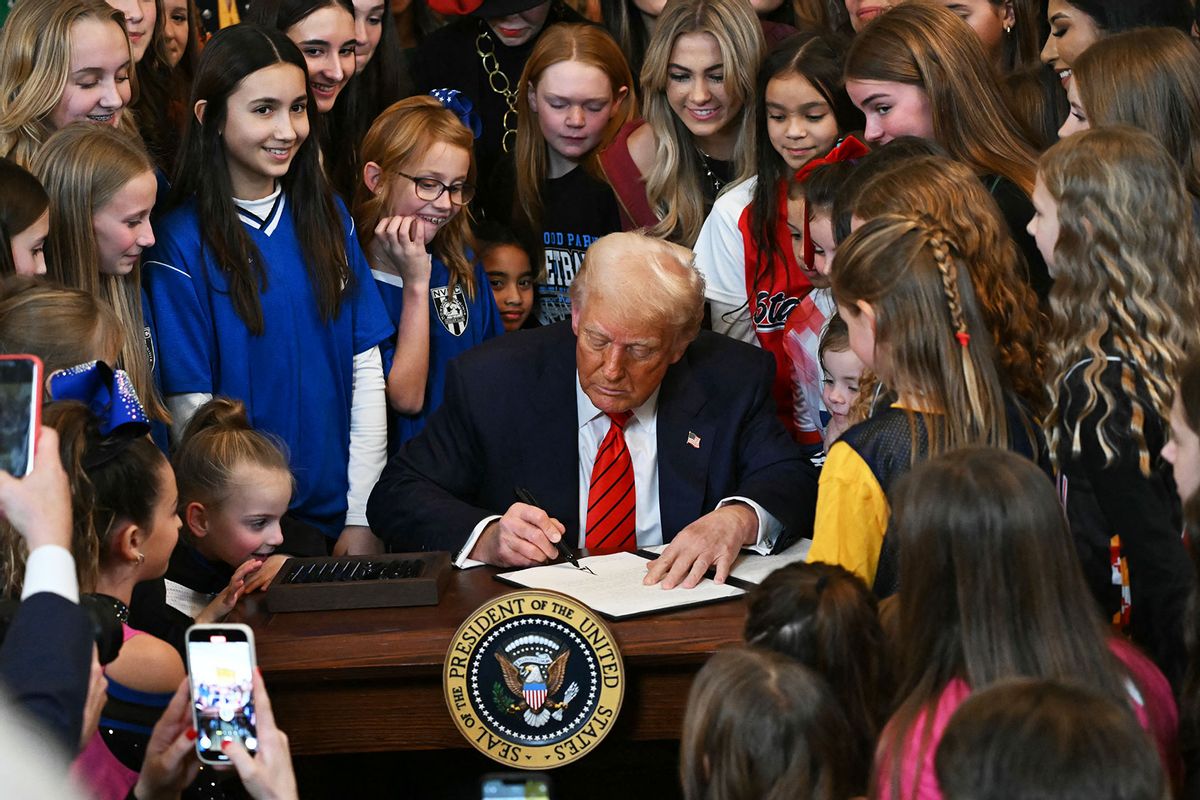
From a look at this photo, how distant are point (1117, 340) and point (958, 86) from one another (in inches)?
40.1

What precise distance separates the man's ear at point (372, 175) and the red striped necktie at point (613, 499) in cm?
116

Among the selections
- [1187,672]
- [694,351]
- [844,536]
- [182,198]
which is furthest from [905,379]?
[182,198]

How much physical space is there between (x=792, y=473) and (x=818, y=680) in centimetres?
133

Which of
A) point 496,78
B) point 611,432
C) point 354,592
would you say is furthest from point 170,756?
point 496,78

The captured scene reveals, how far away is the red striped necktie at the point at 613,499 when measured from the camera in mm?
3371

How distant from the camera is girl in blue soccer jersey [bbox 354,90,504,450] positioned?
4.07m

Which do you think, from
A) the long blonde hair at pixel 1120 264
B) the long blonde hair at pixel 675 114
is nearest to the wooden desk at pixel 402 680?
the long blonde hair at pixel 1120 264

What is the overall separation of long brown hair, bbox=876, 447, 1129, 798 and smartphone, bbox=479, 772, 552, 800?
17.3 inches

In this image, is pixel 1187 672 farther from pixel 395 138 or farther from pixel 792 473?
pixel 395 138

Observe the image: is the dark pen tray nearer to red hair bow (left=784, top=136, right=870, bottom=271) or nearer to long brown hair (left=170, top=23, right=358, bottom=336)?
long brown hair (left=170, top=23, right=358, bottom=336)

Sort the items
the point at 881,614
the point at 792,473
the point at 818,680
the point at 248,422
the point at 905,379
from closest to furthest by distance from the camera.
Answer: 1. the point at 818,680
2. the point at 881,614
3. the point at 905,379
4. the point at 792,473
5. the point at 248,422

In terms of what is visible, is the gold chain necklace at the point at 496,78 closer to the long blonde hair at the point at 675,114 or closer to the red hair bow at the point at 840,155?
the long blonde hair at the point at 675,114

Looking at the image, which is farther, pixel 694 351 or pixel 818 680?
pixel 694 351

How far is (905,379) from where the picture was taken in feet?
8.56
